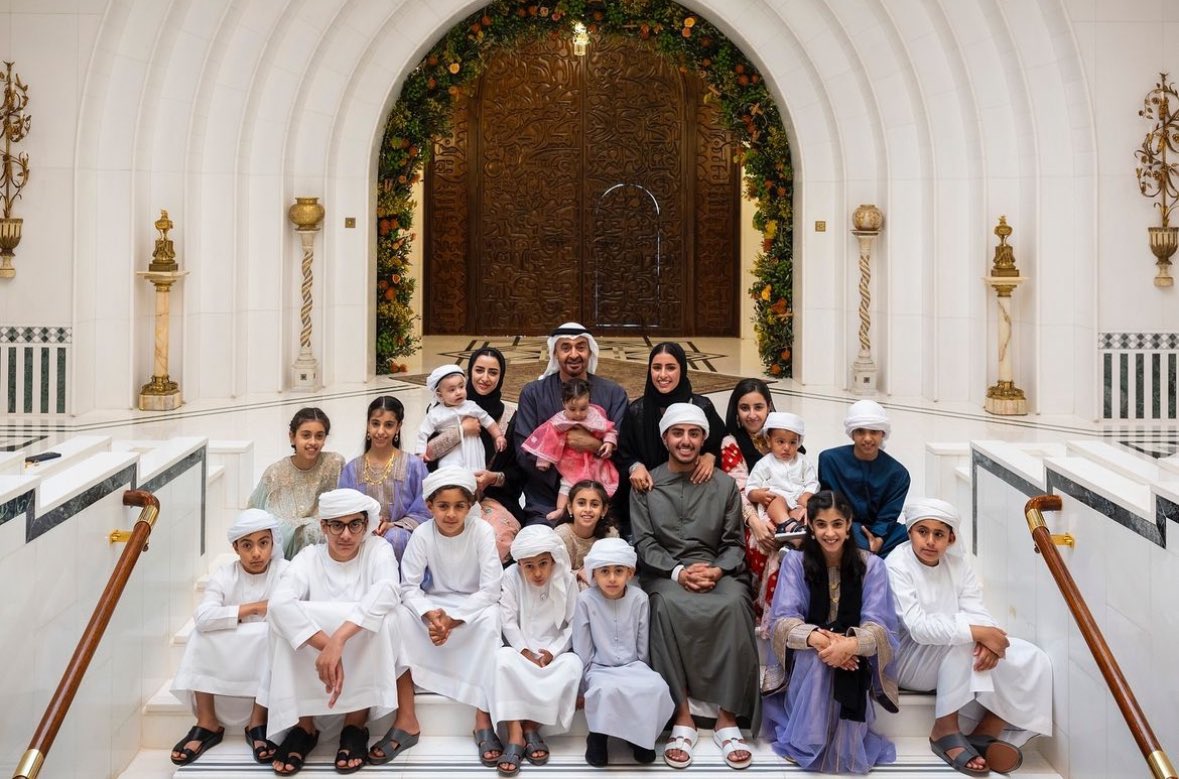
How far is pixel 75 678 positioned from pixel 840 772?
8.70 ft

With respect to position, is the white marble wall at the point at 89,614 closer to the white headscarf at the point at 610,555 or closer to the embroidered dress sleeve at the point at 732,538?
the white headscarf at the point at 610,555

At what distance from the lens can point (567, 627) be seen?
515cm

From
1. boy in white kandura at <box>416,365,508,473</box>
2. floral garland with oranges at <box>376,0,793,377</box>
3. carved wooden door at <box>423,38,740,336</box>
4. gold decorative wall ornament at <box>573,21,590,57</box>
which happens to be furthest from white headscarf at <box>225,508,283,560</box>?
carved wooden door at <box>423,38,740,336</box>

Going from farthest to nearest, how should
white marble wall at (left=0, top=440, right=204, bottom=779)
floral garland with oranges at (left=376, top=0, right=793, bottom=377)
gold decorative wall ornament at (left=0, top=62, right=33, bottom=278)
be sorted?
1. floral garland with oranges at (left=376, top=0, right=793, bottom=377)
2. gold decorative wall ornament at (left=0, top=62, right=33, bottom=278)
3. white marble wall at (left=0, top=440, right=204, bottom=779)

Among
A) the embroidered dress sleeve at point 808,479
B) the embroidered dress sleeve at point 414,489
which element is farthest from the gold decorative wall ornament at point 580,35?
the embroidered dress sleeve at point 808,479

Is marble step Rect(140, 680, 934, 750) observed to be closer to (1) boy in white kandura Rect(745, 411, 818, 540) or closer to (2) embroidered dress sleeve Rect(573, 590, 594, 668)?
(2) embroidered dress sleeve Rect(573, 590, 594, 668)

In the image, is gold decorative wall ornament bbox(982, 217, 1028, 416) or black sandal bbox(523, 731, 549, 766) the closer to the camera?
black sandal bbox(523, 731, 549, 766)

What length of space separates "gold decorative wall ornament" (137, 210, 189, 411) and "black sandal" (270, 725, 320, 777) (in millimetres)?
5977

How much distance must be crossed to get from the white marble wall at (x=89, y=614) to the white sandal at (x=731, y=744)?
2.22 metres

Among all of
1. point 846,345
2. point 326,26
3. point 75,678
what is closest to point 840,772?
point 75,678

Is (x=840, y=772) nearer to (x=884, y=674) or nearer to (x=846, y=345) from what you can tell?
(x=884, y=674)

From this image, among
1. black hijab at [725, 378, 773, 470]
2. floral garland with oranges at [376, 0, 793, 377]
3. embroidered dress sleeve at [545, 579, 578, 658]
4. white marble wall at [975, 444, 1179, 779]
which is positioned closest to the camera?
white marble wall at [975, 444, 1179, 779]

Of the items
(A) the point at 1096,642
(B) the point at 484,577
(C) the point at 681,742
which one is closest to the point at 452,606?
(B) the point at 484,577

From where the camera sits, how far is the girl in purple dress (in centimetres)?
478
